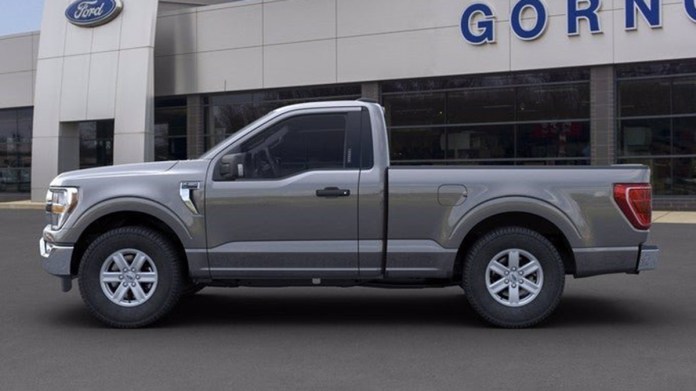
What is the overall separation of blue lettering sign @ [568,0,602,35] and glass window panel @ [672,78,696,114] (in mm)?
2652

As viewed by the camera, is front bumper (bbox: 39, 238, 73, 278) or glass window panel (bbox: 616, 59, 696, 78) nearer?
front bumper (bbox: 39, 238, 73, 278)

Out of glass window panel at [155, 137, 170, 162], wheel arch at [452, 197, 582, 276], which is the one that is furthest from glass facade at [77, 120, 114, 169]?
wheel arch at [452, 197, 582, 276]

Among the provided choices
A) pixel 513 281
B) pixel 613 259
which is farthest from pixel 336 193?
pixel 613 259

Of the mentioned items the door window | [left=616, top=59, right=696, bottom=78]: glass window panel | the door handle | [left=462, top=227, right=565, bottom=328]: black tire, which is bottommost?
[left=462, top=227, right=565, bottom=328]: black tire

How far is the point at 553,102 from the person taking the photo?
22.5 m

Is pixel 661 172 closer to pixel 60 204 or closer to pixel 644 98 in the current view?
pixel 644 98

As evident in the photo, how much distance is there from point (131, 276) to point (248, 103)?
21.0 m

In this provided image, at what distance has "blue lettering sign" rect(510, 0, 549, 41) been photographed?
21.9m

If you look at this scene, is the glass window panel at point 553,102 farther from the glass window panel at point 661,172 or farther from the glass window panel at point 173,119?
the glass window panel at point 173,119

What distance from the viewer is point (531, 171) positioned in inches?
264

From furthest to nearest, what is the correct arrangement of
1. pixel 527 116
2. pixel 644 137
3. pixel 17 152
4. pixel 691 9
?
pixel 17 152 < pixel 527 116 < pixel 644 137 < pixel 691 9

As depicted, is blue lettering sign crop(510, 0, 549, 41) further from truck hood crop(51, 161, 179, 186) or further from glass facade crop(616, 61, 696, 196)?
truck hood crop(51, 161, 179, 186)

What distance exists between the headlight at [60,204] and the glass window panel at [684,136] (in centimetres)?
1864

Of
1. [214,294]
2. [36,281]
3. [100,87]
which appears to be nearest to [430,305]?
[214,294]
